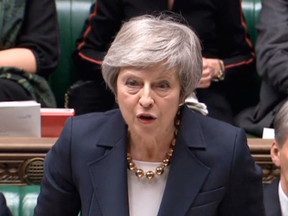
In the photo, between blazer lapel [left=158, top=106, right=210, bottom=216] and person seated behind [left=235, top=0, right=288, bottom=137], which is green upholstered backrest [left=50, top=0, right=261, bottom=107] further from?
blazer lapel [left=158, top=106, right=210, bottom=216]

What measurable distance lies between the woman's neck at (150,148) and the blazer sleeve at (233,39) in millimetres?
924

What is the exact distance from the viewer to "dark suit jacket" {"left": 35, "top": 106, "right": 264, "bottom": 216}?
46.1 inches

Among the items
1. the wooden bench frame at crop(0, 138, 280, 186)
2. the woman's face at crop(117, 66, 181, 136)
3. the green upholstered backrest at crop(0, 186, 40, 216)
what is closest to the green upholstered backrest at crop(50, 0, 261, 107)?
the wooden bench frame at crop(0, 138, 280, 186)

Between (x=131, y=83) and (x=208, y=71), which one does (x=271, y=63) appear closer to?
(x=208, y=71)

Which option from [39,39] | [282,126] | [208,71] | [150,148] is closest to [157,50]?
[150,148]

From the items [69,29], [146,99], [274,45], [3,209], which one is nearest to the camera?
[146,99]

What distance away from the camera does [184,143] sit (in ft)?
3.92

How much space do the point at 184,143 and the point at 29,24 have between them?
Result: 1.02 metres

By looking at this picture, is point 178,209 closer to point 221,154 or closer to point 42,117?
point 221,154

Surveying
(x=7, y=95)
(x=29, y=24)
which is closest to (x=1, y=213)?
(x=7, y=95)

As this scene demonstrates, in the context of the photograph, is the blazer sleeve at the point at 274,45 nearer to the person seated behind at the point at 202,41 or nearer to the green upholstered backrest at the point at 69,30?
the person seated behind at the point at 202,41

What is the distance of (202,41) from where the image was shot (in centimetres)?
205

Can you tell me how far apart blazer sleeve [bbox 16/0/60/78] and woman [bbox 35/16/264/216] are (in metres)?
0.81

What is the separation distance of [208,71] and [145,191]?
33.3 inches
